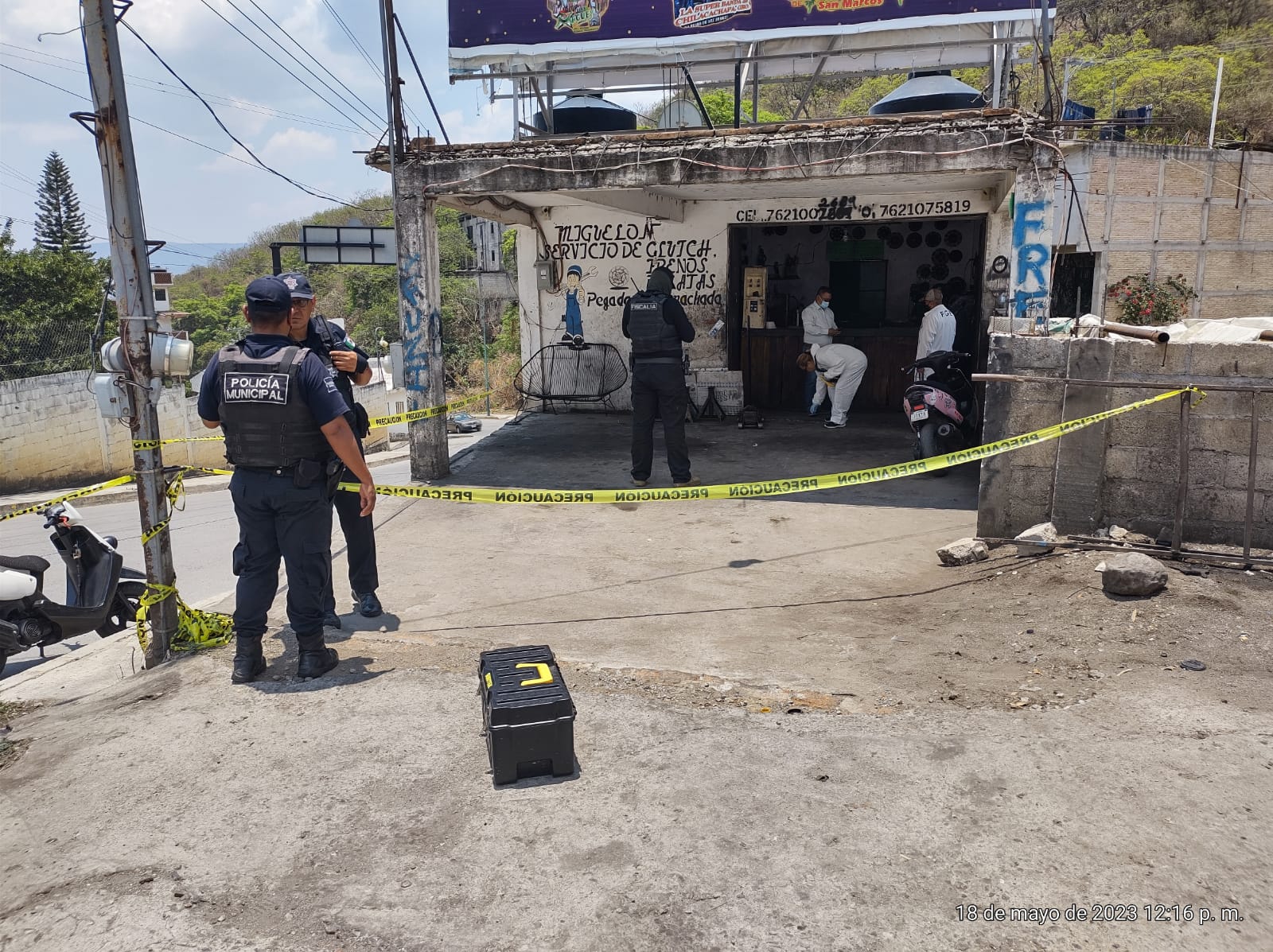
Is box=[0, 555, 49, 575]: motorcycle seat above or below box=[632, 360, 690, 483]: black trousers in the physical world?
below

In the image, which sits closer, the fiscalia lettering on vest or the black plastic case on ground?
the black plastic case on ground

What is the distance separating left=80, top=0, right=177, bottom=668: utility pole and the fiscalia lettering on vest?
2.24ft

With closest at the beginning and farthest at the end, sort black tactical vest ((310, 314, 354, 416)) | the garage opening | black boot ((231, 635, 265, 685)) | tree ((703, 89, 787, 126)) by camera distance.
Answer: black boot ((231, 635, 265, 685))
black tactical vest ((310, 314, 354, 416))
the garage opening
tree ((703, 89, 787, 126))

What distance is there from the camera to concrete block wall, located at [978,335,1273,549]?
210 inches

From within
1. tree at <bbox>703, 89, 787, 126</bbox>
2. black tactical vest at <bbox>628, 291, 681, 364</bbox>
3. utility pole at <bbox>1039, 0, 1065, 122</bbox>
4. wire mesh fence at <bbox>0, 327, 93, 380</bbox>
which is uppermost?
tree at <bbox>703, 89, 787, 126</bbox>

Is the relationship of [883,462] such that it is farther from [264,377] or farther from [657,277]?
[264,377]

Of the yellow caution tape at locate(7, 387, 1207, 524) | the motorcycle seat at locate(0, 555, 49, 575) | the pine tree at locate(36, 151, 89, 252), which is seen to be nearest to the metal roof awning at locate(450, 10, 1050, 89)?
the yellow caution tape at locate(7, 387, 1207, 524)

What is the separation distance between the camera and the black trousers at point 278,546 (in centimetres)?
418

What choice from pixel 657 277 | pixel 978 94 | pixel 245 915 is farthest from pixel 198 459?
pixel 245 915

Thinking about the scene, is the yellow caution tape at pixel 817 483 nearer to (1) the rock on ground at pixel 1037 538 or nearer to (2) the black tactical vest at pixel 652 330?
(1) the rock on ground at pixel 1037 538

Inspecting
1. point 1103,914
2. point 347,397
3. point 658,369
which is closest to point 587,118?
point 658,369

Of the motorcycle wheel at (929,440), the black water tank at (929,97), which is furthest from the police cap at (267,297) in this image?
the black water tank at (929,97)

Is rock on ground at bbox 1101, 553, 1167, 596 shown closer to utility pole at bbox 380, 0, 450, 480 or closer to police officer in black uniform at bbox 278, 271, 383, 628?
police officer in black uniform at bbox 278, 271, 383, 628

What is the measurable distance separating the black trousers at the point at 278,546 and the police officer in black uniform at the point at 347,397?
1.25 ft
